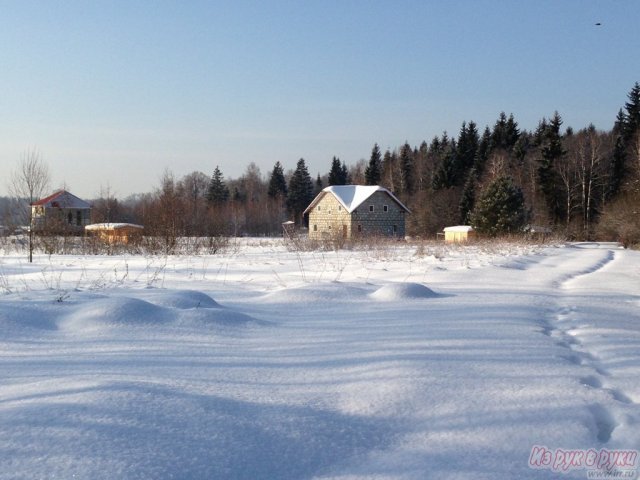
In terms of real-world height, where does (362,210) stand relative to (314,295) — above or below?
above

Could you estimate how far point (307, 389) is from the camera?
3115mm

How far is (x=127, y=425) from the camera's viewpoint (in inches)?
93.0

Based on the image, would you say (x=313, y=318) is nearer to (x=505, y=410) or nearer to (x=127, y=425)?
(x=505, y=410)

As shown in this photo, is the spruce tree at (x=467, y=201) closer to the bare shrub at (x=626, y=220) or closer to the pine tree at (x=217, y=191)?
the bare shrub at (x=626, y=220)

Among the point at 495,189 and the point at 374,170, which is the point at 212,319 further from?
the point at 374,170

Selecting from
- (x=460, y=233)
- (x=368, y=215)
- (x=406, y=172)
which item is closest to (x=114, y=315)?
(x=460, y=233)

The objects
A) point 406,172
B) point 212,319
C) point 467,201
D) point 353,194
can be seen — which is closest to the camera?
point 212,319

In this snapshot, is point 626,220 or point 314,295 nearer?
point 314,295

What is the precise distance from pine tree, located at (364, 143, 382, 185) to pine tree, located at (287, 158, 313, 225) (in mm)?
8482

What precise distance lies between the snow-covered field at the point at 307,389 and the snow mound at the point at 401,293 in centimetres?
66

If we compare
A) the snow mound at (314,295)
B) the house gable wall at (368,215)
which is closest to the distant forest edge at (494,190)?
the house gable wall at (368,215)

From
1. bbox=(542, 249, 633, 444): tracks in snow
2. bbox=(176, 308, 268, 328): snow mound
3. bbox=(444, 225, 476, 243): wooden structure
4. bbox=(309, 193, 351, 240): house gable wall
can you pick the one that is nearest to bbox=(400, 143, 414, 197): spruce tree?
bbox=(309, 193, 351, 240): house gable wall

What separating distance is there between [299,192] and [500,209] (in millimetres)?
39229

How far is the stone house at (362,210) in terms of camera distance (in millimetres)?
41062
